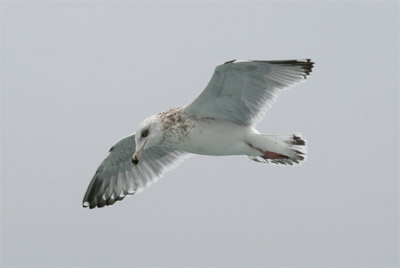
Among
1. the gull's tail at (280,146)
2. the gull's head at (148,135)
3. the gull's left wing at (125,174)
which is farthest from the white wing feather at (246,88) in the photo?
the gull's left wing at (125,174)

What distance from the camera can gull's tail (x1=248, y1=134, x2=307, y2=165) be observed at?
5332mm

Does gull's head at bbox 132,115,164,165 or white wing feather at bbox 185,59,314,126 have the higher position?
white wing feather at bbox 185,59,314,126

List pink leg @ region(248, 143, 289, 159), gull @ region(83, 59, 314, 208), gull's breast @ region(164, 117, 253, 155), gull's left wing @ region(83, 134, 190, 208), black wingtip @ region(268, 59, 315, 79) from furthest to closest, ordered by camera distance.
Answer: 1. gull's left wing @ region(83, 134, 190, 208)
2. pink leg @ region(248, 143, 289, 159)
3. gull's breast @ region(164, 117, 253, 155)
4. gull @ region(83, 59, 314, 208)
5. black wingtip @ region(268, 59, 315, 79)

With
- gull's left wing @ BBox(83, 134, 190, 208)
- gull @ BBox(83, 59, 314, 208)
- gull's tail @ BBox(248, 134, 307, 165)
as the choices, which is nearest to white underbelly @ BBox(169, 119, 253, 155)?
gull @ BBox(83, 59, 314, 208)

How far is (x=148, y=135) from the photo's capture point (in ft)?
17.3

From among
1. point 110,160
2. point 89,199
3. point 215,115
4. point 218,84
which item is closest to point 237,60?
point 218,84

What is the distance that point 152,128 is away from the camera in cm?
528

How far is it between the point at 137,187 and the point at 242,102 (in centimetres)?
196

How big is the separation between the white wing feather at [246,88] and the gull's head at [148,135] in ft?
1.03

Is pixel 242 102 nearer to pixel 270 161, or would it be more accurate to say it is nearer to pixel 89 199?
pixel 270 161

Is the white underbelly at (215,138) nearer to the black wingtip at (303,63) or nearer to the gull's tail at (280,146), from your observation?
the gull's tail at (280,146)

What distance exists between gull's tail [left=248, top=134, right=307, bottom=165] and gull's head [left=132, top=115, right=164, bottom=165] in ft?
2.70

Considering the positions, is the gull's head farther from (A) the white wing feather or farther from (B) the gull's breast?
(A) the white wing feather

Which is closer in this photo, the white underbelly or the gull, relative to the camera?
the gull
